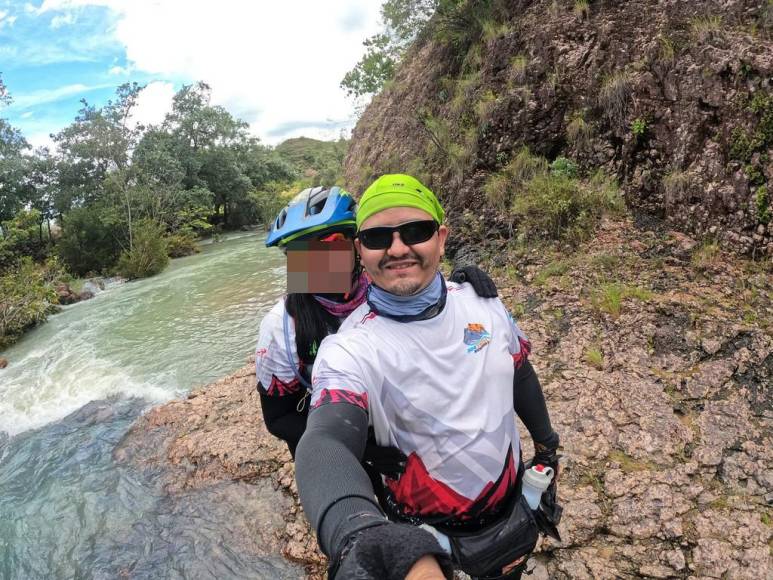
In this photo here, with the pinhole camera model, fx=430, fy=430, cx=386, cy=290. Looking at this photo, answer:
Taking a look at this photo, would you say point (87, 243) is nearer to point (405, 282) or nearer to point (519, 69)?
point (519, 69)

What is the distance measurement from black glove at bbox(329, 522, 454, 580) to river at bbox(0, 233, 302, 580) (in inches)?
103

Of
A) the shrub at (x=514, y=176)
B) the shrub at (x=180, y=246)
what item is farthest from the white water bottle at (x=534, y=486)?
the shrub at (x=180, y=246)

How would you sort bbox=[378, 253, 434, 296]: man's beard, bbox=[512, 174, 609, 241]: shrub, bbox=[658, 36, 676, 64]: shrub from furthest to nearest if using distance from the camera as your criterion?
bbox=[512, 174, 609, 241]: shrub → bbox=[658, 36, 676, 64]: shrub → bbox=[378, 253, 434, 296]: man's beard

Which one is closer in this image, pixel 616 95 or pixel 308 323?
pixel 308 323

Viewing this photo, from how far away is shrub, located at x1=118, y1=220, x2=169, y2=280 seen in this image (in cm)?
1741

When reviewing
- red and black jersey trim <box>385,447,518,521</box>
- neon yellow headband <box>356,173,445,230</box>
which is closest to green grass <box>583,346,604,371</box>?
red and black jersey trim <box>385,447,518,521</box>

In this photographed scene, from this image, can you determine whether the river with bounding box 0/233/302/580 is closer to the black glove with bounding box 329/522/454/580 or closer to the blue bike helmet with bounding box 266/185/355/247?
the blue bike helmet with bounding box 266/185/355/247

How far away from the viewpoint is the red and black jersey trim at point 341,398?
3.75 ft

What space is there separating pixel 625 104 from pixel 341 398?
6010 millimetres

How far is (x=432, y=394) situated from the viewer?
3.88 feet

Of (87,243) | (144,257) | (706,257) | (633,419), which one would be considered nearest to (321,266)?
(633,419)

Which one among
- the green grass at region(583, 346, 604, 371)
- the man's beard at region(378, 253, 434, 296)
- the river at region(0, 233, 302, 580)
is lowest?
the river at region(0, 233, 302, 580)

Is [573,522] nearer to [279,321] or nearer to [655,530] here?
[655,530]

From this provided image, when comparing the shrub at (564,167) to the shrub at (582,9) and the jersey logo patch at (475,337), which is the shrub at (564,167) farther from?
the jersey logo patch at (475,337)
